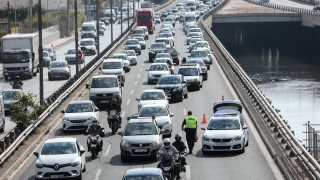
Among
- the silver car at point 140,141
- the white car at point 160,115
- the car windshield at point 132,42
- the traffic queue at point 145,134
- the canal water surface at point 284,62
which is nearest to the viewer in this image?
the traffic queue at point 145,134

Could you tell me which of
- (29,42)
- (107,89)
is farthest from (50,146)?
(29,42)

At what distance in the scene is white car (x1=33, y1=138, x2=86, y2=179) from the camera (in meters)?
24.0

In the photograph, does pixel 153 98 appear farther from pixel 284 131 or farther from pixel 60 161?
pixel 60 161

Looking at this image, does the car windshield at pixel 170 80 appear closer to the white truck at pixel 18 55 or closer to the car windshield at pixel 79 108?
the car windshield at pixel 79 108

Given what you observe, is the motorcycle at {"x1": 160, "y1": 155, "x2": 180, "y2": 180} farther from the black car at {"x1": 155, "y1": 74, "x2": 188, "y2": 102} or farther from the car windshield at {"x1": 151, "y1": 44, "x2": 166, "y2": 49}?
the car windshield at {"x1": 151, "y1": 44, "x2": 166, "y2": 49}

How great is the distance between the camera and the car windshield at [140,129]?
2812 centimetres

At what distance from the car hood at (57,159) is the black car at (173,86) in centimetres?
2131

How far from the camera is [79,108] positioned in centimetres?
3525

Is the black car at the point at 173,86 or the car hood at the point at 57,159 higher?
the car hood at the point at 57,159

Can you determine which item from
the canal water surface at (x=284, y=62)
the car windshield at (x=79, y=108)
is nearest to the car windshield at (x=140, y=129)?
the car windshield at (x=79, y=108)

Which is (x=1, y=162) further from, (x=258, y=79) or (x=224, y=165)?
(x=258, y=79)

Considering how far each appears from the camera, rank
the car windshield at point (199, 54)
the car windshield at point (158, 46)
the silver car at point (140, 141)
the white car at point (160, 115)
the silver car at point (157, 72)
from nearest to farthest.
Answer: the silver car at point (140, 141) < the white car at point (160, 115) < the silver car at point (157, 72) < the car windshield at point (199, 54) < the car windshield at point (158, 46)

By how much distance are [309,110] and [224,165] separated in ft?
140

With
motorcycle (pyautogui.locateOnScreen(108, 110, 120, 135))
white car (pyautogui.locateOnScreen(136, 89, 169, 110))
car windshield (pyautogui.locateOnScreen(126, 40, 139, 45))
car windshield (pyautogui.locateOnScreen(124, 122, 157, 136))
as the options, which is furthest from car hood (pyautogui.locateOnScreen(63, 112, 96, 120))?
car windshield (pyautogui.locateOnScreen(126, 40, 139, 45))
